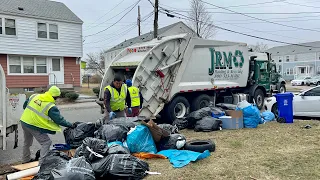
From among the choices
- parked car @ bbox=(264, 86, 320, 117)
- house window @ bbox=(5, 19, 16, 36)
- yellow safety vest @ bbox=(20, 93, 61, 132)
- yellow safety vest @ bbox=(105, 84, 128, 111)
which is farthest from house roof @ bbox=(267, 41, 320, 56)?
yellow safety vest @ bbox=(20, 93, 61, 132)

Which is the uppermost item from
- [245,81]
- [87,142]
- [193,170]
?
[245,81]

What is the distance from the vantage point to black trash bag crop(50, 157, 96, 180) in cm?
366

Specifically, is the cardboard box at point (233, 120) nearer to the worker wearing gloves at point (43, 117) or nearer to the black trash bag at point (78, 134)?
the black trash bag at point (78, 134)

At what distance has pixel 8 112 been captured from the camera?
5574mm

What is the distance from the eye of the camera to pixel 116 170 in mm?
4195

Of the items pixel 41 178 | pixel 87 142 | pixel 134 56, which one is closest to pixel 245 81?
pixel 134 56

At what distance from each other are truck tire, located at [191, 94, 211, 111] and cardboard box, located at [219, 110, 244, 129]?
5.22 feet

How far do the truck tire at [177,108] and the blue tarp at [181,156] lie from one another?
3483mm

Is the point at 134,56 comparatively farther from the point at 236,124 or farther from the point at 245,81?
the point at 245,81

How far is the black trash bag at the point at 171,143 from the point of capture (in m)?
5.65

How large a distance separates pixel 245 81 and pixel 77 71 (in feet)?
43.6

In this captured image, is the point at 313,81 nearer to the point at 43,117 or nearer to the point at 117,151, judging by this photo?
the point at 117,151

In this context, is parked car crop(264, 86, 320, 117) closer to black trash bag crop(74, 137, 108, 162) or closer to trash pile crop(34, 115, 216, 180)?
trash pile crop(34, 115, 216, 180)

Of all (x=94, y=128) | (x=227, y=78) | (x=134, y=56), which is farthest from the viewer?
(x=227, y=78)
